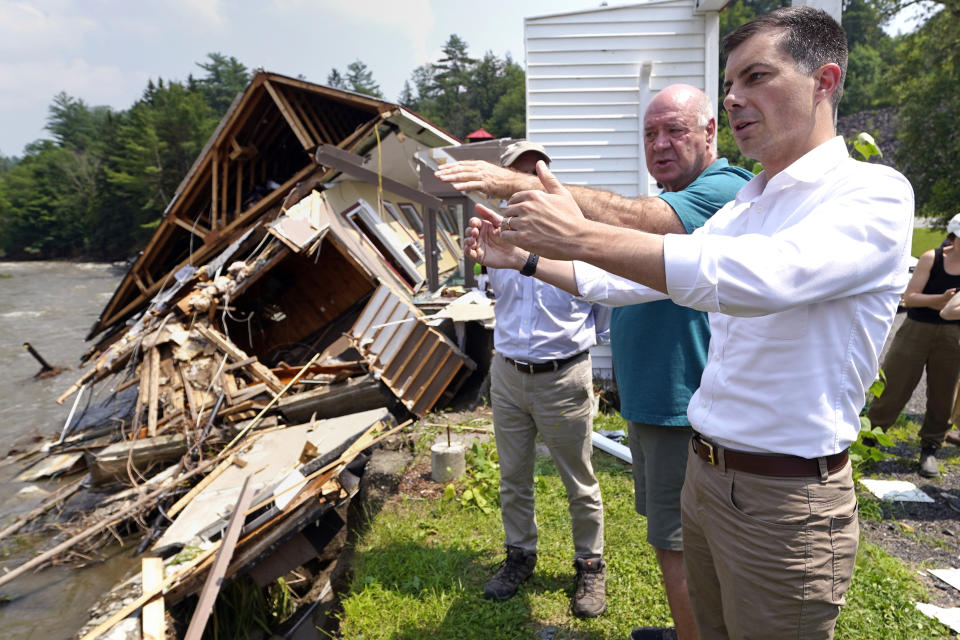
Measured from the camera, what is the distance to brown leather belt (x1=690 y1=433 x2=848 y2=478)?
56.0 inches

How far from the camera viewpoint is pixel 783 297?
1178mm

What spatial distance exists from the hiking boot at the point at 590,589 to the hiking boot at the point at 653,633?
361mm

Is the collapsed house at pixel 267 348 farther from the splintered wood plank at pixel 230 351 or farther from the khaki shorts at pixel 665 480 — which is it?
the khaki shorts at pixel 665 480

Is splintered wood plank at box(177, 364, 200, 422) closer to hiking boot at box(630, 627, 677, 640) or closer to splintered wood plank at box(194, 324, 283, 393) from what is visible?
splintered wood plank at box(194, 324, 283, 393)

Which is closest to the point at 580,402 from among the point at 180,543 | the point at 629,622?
the point at 629,622

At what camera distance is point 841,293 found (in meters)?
1.24

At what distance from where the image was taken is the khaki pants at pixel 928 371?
466cm

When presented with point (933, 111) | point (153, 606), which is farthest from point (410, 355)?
point (933, 111)

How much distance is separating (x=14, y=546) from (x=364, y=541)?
17.5 ft

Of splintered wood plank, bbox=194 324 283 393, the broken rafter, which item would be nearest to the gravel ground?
the broken rafter

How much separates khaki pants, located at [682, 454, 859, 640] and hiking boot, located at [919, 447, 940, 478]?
4.21 m

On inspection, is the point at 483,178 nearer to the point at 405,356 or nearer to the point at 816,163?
the point at 816,163

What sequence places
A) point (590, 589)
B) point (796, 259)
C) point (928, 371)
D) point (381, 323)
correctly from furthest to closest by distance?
1. point (381, 323)
2. point (928, 371)
3. point (590, 589)
4. point (796, 259)

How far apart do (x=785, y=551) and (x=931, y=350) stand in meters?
4.54
